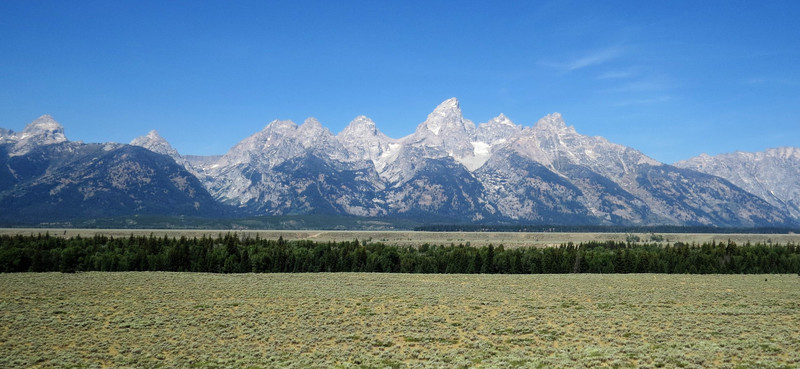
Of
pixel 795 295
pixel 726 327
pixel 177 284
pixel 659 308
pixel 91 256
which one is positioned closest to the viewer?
pixel 726 327

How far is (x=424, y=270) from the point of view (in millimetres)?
110312

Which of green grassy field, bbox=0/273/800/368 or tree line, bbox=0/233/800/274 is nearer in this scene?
green grassy field, bbox=0/273/800/368

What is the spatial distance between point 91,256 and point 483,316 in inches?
3422

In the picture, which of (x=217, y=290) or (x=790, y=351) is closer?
(x=790, y=351)

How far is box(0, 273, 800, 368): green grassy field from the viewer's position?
32062 millimetres

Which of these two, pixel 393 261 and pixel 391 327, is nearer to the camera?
pixel 391 327

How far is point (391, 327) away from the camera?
4069 cm

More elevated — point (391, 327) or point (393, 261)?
point (391, 327)

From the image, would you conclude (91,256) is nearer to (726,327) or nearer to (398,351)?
(398,351)

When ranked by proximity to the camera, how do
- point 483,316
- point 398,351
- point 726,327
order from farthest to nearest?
point 483,316
point 726,327
point 398,351

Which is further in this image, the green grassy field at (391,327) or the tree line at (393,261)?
the tree line at (393,261)

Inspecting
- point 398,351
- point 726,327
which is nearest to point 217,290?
point 398,351

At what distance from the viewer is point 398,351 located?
111 ft

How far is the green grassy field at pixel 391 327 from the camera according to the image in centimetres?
3206
